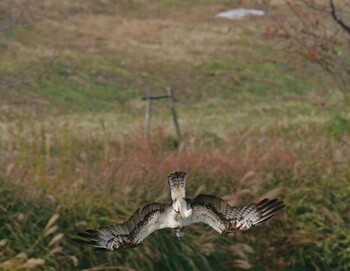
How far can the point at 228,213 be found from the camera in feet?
14.8

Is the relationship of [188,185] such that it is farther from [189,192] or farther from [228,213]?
[228,213]

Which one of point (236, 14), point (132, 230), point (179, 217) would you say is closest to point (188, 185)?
point (132, 230)

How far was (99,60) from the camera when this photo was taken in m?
34.7

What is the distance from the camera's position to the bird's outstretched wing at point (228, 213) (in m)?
4.09

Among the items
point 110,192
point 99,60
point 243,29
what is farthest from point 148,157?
point 243,29

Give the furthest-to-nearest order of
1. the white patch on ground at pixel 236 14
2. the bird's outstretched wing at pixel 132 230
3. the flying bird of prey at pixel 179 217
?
1. the white patch on ground at pixel 236 14
2. the bird's outstretched wing at pixel 132 230
3. the flying bird of prey at pixel 179 217

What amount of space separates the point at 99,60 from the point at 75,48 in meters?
2.46

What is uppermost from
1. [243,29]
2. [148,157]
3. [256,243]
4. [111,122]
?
[148,157]

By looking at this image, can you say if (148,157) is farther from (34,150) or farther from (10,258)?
(10,258)

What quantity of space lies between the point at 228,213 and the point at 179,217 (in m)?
0.67

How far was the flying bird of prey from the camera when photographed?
12.7 feet

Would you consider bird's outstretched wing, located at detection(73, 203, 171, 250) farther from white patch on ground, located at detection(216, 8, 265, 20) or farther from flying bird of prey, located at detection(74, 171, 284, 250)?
white patch on ground, located at detection(216, 8, 265, 20)

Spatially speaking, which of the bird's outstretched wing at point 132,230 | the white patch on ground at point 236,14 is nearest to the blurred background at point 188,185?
the bird's outstretched wing at point 132,230

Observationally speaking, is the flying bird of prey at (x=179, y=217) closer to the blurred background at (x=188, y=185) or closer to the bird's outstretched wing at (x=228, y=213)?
the bird's outstretched wing at (x=228, y=213)
